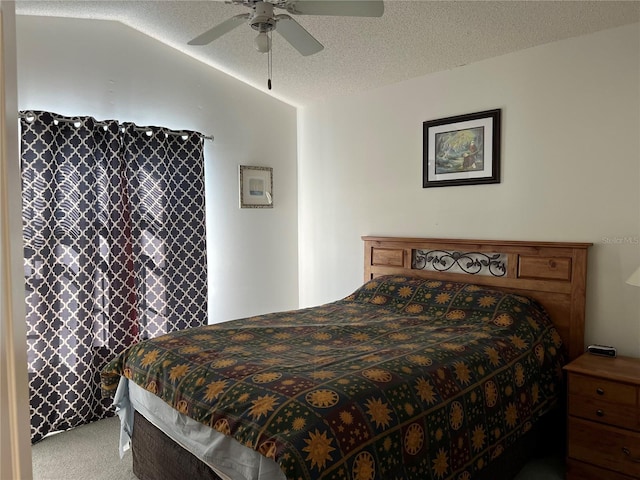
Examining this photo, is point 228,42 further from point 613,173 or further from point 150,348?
point 613,173

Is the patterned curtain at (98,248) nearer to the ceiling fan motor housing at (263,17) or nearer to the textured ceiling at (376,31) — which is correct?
the textured ceiling at (376,31)

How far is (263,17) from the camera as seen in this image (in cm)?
195

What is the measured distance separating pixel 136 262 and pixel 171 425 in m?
1.81

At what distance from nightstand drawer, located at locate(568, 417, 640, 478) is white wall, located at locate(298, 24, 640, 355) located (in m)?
0.62

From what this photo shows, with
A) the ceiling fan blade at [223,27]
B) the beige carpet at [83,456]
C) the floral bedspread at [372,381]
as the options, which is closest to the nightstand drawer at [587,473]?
the floral bedspread at [372,381]

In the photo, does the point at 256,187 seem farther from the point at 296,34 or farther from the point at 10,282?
the point at 10,282

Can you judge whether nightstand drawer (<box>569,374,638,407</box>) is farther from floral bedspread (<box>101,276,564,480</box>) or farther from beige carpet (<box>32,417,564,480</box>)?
beige carpet (<box>32,417,564,480</box>)

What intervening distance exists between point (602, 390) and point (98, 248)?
3297mm

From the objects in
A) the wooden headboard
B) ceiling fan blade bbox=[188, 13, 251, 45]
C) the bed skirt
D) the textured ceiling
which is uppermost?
the textured ceiling

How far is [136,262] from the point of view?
11.2 ft

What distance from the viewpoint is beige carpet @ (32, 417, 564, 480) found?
2.44 m

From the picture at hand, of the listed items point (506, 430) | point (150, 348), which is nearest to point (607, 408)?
point (506, 430)

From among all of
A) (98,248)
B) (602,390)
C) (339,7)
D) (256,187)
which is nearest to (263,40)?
(339,7)

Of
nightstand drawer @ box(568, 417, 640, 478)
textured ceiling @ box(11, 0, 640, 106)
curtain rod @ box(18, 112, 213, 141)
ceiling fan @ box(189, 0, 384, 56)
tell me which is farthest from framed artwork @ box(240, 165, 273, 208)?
nightstand drawer @ box(568, 417, 640, 478)
